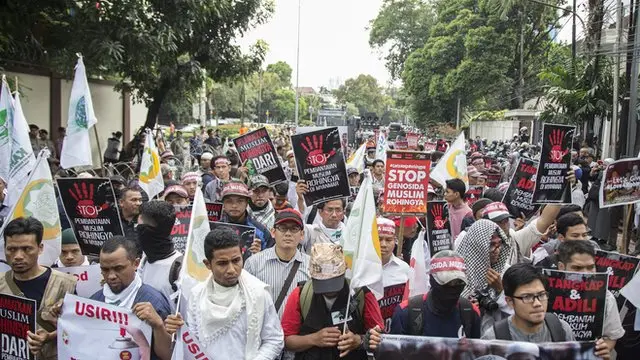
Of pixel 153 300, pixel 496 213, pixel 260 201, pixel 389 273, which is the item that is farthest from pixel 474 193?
pixel 153 300

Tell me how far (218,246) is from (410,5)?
56328 mm

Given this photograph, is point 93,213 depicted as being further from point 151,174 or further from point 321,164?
point 151,174

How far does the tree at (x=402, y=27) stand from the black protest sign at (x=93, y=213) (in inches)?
2104

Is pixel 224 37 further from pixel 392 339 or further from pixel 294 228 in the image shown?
pixel 392 339

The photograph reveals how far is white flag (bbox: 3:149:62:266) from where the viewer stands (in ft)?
15.4

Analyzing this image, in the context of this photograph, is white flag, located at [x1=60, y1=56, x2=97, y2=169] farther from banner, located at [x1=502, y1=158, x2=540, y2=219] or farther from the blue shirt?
banner, located at [x1=502, y1=158, x2=540, y2=219]

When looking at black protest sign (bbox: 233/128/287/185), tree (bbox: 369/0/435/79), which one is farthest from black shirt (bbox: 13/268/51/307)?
tree (bbox: 369/0/435/79)

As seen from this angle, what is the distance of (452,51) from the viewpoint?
146 ft

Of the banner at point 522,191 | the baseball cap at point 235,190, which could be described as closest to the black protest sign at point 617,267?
Result: the banner at point 522,191

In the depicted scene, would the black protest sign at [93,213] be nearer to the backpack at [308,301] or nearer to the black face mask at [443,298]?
the backpack at [308,301]

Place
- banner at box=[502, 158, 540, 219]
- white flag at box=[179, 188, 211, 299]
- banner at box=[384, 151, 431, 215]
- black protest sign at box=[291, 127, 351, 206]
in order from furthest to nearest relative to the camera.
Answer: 1. banner at box=[502, 158, 540, 219]
2. black protest sign at box=[291, 127, 351, 206]
3. banner at box=[384, 151, 431, 215]
4. white flag at box=[179, 188, 211, 299]

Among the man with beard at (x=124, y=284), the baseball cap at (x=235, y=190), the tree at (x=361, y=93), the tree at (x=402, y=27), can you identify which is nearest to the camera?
the man with beard at (x=124, y=284)

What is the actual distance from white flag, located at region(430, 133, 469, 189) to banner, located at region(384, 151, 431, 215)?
8.79 ft

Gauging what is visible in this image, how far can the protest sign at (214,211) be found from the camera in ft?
20.6
